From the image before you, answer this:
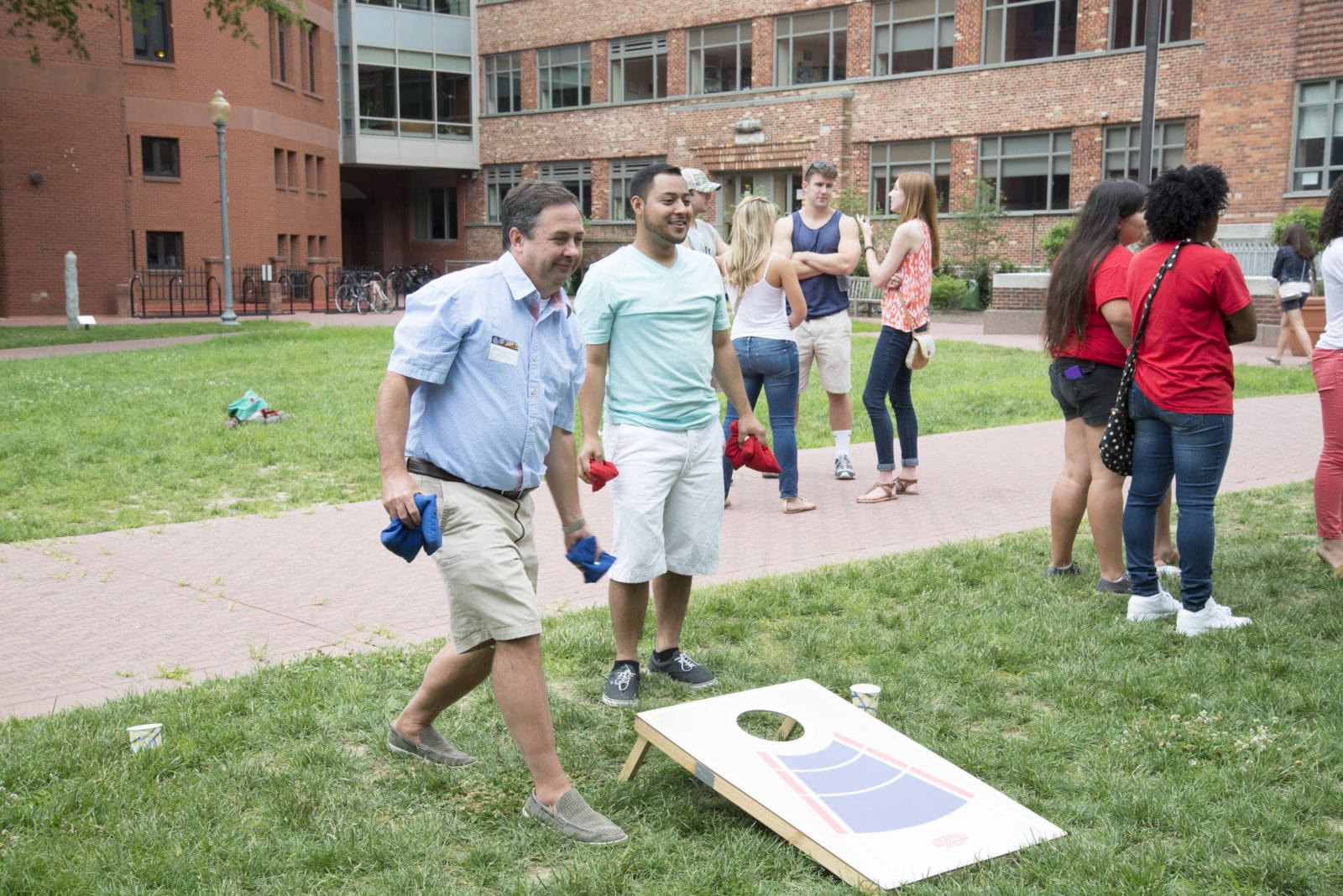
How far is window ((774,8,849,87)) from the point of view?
37062 millimetres

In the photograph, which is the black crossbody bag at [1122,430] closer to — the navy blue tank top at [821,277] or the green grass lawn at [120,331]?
the navy blue tank top at [821,277]

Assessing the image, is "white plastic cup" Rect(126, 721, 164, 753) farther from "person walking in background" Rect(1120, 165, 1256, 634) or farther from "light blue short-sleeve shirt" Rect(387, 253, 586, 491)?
"person walking in background" Rect(1120, 165, 1256, 634)

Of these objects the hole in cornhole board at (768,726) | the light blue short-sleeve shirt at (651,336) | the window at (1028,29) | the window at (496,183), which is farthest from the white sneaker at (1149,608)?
the window at (496,183)

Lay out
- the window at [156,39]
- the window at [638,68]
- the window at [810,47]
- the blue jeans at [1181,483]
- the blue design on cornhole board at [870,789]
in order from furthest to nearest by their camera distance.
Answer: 1. the window at [638,68]
2. the window at [810,47]
3. the window at [156,39]
4. the blue jeans at [1181,483]
5. the blue design on cornhole board at [870,789]

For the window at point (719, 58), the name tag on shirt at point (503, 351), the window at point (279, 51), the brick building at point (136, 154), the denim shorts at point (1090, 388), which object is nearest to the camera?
the name tag on shirt at point (503, 351)

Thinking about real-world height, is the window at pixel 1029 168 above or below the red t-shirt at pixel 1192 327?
above

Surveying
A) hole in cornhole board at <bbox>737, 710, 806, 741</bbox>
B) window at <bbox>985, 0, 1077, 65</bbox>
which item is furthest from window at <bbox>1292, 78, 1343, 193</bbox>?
hole in cornhole board at <bbox>737, 710, 806, 741</bbox>

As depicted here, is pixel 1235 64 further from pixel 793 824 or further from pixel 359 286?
pixel 793 824

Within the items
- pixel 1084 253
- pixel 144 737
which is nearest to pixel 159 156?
pixel 1084 253

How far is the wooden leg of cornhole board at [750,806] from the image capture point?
339 cm

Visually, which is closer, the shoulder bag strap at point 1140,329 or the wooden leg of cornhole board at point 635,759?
the wooden leg of cornhole board at point 635,759

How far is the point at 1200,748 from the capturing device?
4305mm

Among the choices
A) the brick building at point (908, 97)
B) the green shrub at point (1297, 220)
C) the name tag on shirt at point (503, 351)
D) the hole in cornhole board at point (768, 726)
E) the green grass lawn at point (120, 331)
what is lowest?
the hole in cornhole board at point (768, 726)

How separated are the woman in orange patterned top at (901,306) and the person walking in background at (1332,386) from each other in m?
2.57
